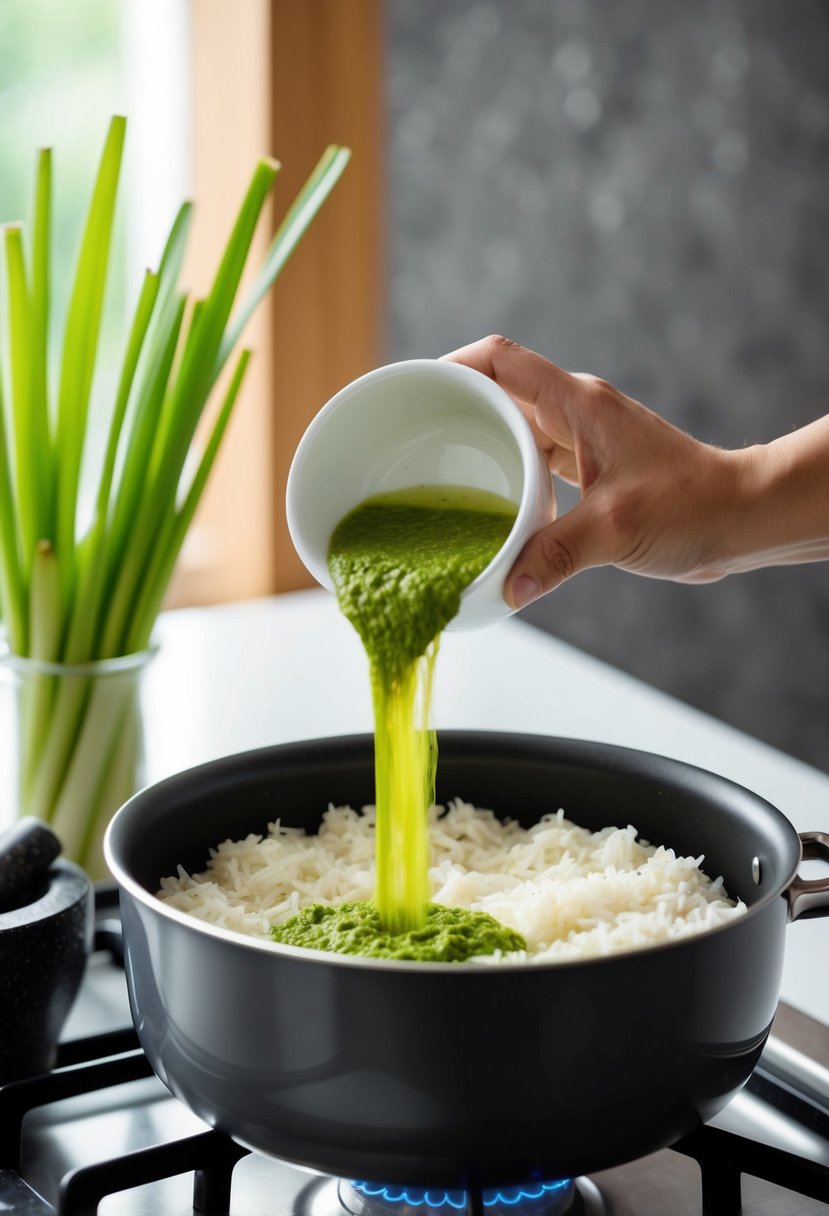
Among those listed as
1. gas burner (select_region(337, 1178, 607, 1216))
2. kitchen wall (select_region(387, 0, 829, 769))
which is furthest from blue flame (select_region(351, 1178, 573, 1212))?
kitchen wall (select_region(387, 0, 829, 769))

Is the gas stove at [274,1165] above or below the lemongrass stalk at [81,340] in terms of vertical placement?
below

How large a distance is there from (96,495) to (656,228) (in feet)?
6.74

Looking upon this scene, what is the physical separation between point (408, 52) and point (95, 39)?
773 mm

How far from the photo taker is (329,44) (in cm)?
235

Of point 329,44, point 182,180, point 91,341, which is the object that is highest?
point 329,44

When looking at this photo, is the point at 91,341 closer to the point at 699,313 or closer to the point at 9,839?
the point at 9,839

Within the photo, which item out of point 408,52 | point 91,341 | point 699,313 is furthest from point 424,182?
point 91,341

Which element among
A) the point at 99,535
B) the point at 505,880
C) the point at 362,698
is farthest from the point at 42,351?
the point at 362,698

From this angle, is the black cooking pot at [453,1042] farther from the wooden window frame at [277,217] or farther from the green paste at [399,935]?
the wooden window frame at [277,217]

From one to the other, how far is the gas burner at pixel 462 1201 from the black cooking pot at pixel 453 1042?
101 mm

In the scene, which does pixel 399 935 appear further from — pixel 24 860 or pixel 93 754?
pixel 93 754

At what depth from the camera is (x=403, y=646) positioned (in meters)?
0.91

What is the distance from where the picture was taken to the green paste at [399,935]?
2.65ft

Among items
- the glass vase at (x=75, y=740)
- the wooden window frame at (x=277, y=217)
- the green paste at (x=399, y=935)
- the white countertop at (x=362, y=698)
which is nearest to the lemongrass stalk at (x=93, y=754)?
the glass vase at (x=75, y=740)
